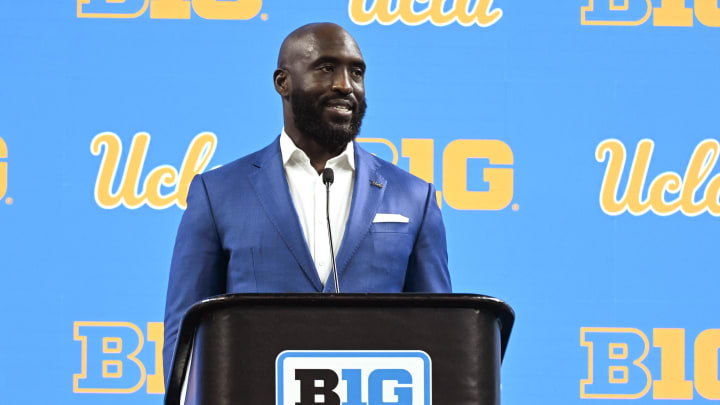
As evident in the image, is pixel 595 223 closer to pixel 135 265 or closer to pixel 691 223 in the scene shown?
pixel 691 223

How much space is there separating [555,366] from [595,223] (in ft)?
1.54

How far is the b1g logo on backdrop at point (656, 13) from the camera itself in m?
3.62

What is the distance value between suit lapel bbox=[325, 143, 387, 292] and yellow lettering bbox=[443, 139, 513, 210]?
1055mm

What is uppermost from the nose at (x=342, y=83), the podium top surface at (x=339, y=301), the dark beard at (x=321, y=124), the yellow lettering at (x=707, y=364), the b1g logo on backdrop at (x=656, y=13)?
the b1g logo on backdrop at (x=656, y=13)

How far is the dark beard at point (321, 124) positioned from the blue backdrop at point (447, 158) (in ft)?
3.66

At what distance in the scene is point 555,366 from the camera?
11.4 ft

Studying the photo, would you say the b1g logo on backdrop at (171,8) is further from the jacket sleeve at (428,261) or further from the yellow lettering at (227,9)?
the jacket sleeve at (428,261)

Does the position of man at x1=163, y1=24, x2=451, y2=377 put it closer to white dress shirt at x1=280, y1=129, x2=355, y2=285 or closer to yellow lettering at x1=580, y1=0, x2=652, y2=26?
white dress shirt at x1=280, y1=129, x2=355, y2=285

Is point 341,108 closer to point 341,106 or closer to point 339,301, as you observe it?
point 341,106

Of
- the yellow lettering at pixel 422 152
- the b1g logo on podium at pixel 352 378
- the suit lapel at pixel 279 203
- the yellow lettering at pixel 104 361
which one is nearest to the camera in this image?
the b1g logo on podium at pixel 352 378

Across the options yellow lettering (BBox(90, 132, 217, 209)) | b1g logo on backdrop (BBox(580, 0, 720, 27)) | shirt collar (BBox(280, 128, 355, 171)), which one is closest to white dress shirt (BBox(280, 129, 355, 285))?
shirt collar (BBox(280, 128, 355, 171))

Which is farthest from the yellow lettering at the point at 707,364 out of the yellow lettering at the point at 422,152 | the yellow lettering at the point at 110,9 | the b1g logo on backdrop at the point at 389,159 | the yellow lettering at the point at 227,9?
the yellow lettering at the point at 110,9

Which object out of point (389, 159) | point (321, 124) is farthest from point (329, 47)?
point (389, 159)

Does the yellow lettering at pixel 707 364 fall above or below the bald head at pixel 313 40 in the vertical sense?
below
